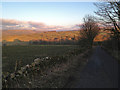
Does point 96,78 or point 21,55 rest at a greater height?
point 21,55

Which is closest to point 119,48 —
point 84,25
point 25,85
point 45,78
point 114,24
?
point 114,24

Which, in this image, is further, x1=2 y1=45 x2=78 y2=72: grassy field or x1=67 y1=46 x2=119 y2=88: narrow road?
x1=2 y1=45 x2=78 y2=72: grassy field

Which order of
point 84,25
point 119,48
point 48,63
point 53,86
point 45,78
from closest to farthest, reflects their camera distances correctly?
point 53,86 → point 45,78 → point 48,63 → point 119,48 → point 84,25

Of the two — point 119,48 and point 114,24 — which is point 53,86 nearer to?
point 114,24

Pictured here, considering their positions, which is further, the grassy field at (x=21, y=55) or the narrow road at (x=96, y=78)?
the grassy field at (x=21, y=55)

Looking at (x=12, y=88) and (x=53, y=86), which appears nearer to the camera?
(x=12, y=88)

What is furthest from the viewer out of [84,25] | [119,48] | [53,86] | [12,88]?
[84,25]

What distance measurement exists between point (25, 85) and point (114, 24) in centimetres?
1181

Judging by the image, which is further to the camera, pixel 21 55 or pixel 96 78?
pixel 21 55

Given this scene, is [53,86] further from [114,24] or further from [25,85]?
[114,24]

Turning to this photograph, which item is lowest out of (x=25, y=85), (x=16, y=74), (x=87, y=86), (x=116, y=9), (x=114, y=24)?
(x=87, y=86)

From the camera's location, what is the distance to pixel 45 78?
6961 mm

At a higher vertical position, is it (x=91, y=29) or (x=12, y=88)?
(x=91, y=29)

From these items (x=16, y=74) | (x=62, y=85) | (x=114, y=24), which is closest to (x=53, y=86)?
(x=62, y=85)
